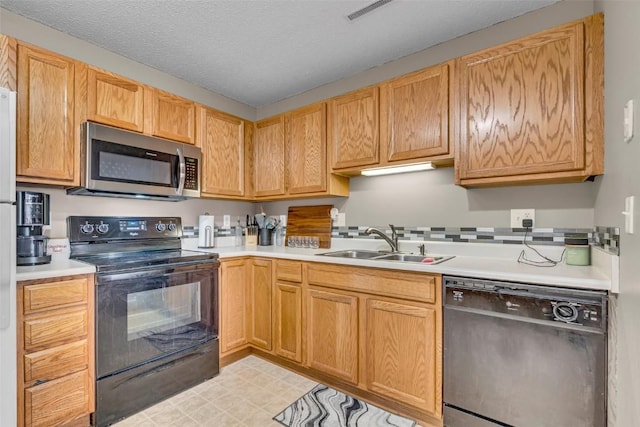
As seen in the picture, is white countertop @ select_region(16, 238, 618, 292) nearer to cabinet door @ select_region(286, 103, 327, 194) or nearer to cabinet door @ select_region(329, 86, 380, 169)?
cabinet door @ select_region(286, 103, 327, 194)

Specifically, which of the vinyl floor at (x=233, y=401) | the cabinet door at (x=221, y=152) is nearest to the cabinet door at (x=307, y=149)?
the cabinet door at (x=221, y=152)

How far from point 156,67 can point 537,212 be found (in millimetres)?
2987

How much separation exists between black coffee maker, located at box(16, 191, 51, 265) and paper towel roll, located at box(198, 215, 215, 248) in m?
1.13

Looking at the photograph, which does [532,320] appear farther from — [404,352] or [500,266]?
[404,352]

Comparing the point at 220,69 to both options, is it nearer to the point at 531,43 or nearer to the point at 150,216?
the point at 150,216

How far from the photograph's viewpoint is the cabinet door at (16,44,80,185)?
172cm

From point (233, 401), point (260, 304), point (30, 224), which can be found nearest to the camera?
point (30, 224)

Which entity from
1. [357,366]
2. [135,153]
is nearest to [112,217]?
[135,153]

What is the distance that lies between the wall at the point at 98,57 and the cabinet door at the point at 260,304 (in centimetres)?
164

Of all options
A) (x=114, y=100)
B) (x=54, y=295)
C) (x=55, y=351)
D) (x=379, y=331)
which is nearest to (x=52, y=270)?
(x=54, y=295)

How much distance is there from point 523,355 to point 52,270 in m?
2.35

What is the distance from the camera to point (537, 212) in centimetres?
185

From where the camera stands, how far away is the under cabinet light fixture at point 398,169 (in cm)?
215

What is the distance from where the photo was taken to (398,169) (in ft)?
7.53
